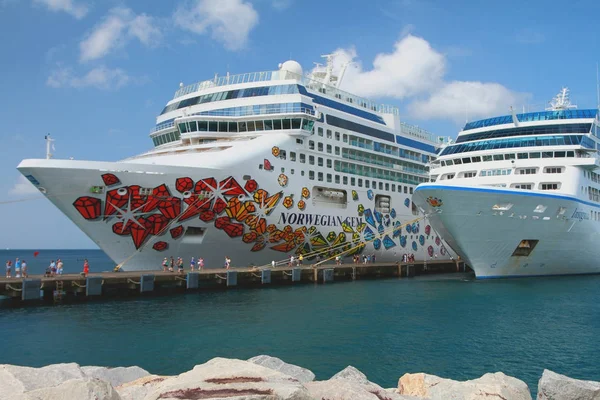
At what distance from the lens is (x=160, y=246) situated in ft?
94.9

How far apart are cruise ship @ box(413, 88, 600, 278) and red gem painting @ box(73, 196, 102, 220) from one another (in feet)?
56.3

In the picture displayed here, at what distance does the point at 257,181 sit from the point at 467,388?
2198 centimetres

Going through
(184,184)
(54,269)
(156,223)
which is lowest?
(54,269)

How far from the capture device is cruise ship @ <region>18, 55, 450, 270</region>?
26297 millimetres

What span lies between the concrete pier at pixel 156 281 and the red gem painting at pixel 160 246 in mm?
1283

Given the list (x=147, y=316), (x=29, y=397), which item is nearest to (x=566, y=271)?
(x=147, y=316)

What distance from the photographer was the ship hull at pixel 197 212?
25.5m

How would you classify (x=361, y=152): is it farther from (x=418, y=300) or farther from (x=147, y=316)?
(x=147, y=316)

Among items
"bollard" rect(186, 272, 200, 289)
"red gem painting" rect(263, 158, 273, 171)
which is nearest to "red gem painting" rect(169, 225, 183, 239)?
"bollard" rect(186, 272, 200, 289)

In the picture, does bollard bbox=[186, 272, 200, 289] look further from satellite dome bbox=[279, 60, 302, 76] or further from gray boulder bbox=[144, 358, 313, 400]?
gray boulder bbox=[144, 358, 313, 400]

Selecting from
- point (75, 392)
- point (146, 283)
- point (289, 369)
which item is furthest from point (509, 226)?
point (75, 392)

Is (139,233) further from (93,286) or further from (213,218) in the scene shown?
(213,218)

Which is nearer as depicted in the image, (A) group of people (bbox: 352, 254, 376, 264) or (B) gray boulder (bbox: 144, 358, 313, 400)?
(B) gray boulder (bbox: 144, 358, 313, 400)

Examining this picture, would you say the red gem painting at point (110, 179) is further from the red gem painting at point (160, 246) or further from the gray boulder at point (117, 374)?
the gray boulder at point (117, 374)
